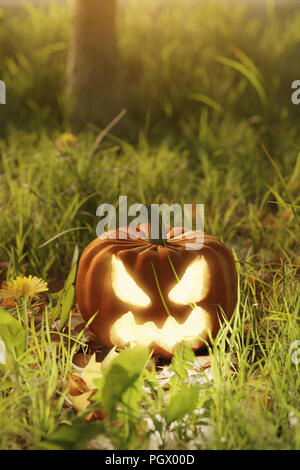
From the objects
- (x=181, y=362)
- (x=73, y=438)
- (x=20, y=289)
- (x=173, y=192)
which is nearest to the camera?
(x=73, y=438)

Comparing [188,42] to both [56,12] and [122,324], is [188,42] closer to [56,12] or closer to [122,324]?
[56,12]

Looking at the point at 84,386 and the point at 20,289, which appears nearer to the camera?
the point at 84,386

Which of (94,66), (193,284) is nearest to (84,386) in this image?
(193,284)

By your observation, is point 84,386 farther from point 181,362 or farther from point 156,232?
point 156,232

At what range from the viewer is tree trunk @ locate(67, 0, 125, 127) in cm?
489

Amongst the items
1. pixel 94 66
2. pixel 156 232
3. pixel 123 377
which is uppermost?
pixel 94 66

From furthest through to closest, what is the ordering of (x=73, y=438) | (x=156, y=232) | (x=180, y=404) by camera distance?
1. (x=156, y=232)
2. (x=180, y=404)
3. (x=73, y=438)

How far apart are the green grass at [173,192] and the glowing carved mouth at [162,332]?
0.14 meters

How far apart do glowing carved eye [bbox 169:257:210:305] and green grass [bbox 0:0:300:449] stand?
177 mm

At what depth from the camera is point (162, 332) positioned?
2.27 metres

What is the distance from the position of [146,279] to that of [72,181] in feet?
4.08

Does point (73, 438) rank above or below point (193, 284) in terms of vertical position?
below

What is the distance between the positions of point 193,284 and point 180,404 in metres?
0.65

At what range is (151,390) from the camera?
190 centimetres
